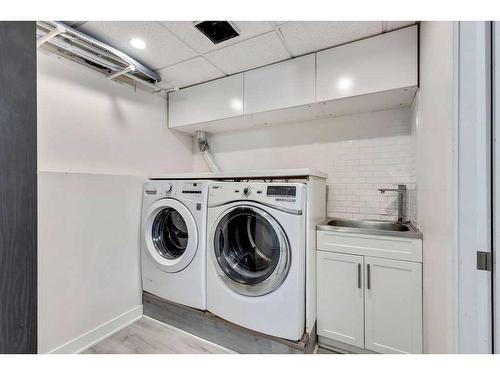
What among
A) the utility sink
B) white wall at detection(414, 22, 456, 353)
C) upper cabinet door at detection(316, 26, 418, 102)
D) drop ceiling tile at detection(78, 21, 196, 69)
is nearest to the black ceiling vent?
drop ceiling tile at detection(78, 21, 196, 69)

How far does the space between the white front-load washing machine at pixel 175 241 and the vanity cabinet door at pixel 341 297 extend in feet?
2.87

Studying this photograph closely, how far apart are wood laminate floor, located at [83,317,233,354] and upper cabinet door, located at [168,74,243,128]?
1.89m

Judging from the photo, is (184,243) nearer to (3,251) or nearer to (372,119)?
(3,251)

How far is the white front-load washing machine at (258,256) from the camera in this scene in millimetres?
1457

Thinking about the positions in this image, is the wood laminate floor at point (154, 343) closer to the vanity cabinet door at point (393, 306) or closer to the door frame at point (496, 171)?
the vanity cabinet door at point (393, 306)

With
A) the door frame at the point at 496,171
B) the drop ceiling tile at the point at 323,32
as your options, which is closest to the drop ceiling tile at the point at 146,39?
the drop ceiling tile at the point at 323,32

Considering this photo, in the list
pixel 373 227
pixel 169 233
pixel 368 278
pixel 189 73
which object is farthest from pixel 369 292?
pixel 189 73

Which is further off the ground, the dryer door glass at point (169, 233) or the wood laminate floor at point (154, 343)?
the dryer door glass at point (169, 233)

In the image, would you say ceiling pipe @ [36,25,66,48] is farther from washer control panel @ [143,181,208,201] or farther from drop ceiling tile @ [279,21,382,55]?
drop ceiling tile @ [279,21,382,55]

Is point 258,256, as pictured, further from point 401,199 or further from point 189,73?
point 189,73

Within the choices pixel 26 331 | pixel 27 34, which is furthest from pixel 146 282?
Result: pixel 27 34

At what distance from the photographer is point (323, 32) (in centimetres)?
158

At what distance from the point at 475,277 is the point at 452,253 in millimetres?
86

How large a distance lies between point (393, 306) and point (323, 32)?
1847 mm
